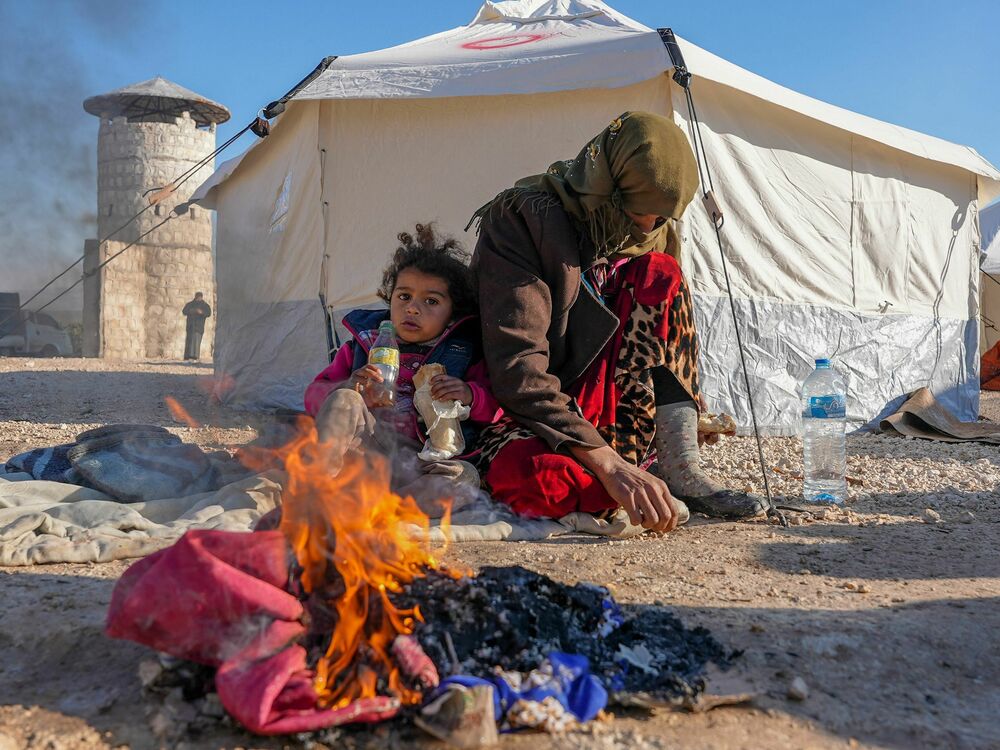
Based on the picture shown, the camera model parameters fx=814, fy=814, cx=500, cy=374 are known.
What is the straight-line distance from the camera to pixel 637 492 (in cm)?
225

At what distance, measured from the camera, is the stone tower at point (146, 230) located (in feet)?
56.1

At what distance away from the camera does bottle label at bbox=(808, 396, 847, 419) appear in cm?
330

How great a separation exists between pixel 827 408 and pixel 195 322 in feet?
50.8

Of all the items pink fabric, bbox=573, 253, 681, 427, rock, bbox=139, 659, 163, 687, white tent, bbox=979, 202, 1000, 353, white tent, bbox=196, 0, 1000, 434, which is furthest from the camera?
white tent, bbox=979, 202, 1000, 353

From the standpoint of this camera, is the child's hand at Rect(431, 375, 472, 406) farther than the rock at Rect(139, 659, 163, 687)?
Yes

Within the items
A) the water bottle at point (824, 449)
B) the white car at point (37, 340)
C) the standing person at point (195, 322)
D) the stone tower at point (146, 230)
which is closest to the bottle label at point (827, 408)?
the water bottle at point (824, 449)

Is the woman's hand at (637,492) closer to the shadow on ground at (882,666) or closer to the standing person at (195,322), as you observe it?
the shadow on ground at (882,666)

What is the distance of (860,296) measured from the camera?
623cm

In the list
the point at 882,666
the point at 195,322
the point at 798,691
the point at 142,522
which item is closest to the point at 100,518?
the point at 142,522

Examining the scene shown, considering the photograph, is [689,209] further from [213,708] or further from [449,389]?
[213,708]

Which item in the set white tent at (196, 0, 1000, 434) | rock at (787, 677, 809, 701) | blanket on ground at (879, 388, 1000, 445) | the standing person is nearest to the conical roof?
the standing person

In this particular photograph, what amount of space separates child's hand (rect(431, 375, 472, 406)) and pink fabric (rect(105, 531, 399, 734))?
1.15m

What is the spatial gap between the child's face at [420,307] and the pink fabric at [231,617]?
1391 mm

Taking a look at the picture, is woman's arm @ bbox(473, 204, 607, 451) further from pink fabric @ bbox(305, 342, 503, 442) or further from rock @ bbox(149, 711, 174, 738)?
rock @ bbox(149, 711, 174, 738)
